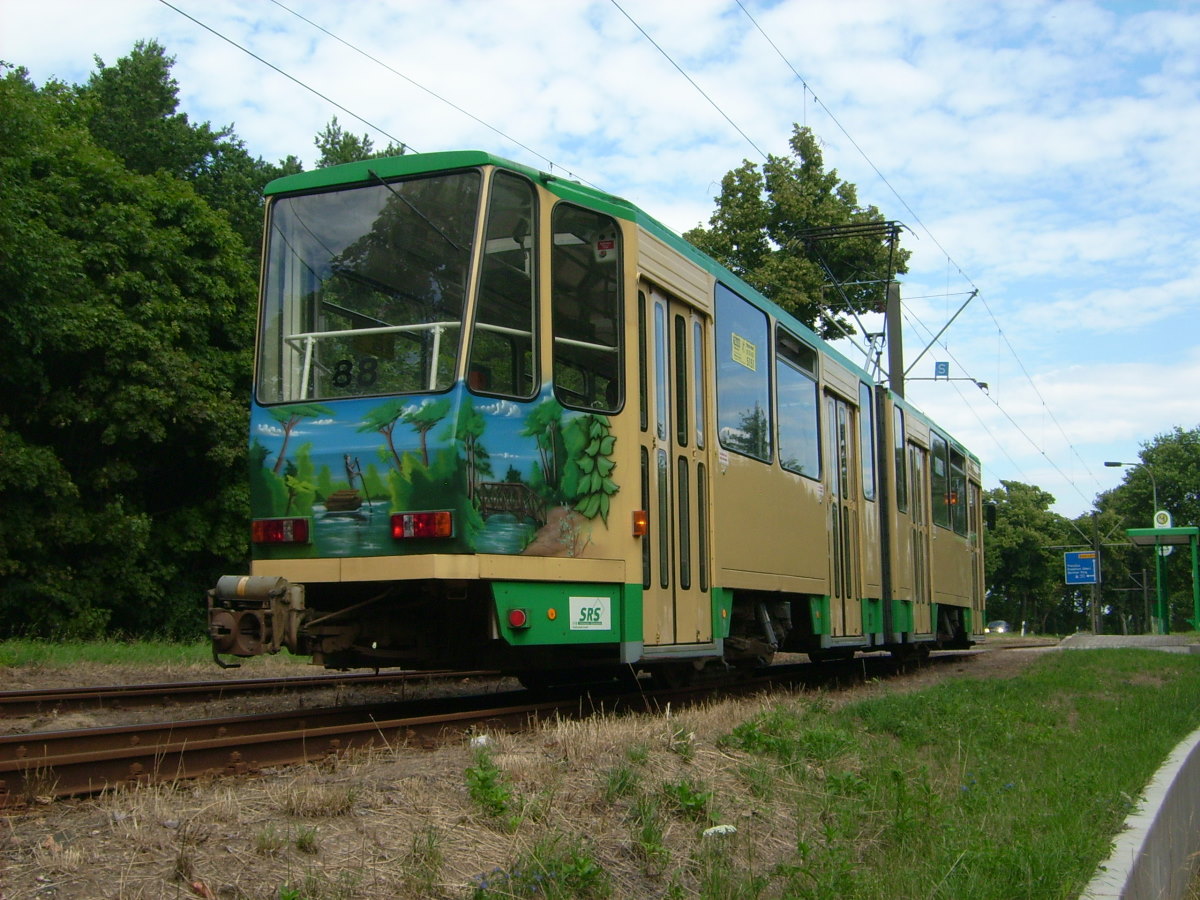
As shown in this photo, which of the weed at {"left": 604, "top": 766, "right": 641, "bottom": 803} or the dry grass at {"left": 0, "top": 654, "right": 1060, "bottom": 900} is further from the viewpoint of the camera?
the weed at {"left": 604, "top": 766, "right": 641, "bottom": 803}

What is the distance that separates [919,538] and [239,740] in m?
12.2

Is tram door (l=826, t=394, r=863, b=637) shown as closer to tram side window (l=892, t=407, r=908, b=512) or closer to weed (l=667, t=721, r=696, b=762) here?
tram side window (l=892, t=407, r=908, b=512)

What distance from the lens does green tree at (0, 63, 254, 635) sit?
74.7ft

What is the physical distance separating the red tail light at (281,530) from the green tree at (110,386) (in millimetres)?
15738

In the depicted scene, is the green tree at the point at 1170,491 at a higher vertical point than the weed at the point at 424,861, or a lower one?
higher

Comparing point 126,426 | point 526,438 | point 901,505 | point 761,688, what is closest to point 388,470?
point 526,438

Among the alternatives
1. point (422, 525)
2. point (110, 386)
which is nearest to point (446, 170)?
point (422, 525)

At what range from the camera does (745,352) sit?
10.5 metres

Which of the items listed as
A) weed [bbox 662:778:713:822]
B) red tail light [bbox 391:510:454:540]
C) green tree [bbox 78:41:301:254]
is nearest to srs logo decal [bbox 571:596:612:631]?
red tail light [bbox 391:510:454:540]

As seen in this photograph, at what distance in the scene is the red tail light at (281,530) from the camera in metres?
7.72

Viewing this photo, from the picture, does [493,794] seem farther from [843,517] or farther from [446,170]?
[843,517]

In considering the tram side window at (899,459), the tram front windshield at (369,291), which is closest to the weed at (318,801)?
the tram front windshield at (369,291)

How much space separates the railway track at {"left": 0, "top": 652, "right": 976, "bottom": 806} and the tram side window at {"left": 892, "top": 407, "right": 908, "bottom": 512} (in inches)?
245

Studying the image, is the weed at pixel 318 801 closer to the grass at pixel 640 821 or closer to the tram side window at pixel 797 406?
the grass at pixel 640 821
